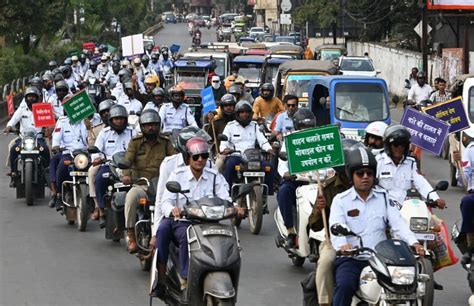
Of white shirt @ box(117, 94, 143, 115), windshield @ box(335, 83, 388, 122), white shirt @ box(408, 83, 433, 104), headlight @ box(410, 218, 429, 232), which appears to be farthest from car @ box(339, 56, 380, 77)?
headlight @ box(410, 218, 429, 232)

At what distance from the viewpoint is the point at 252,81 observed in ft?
128

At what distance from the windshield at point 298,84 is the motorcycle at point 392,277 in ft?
64.8

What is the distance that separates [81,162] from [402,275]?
9764 mm

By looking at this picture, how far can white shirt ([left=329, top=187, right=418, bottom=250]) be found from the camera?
903 cm

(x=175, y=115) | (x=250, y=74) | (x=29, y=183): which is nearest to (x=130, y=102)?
(x=175, y=115)

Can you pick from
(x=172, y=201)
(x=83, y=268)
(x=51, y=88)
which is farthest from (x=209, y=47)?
(x=172, y=201)

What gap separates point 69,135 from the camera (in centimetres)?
1869

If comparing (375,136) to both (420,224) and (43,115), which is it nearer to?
Answer: (420,224)

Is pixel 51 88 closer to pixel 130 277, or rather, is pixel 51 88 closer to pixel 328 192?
pixel 130 277

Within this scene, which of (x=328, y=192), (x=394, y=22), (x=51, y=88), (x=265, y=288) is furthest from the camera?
(x=394, y=22)

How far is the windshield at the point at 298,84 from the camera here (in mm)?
28203

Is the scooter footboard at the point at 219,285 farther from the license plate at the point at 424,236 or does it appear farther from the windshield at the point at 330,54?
the windshield at the point at 330,54

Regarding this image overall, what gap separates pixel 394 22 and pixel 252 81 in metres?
32.3

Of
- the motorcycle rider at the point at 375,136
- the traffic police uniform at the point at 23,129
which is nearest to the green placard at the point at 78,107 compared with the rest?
the traffic police uniform at the point at 23,129
